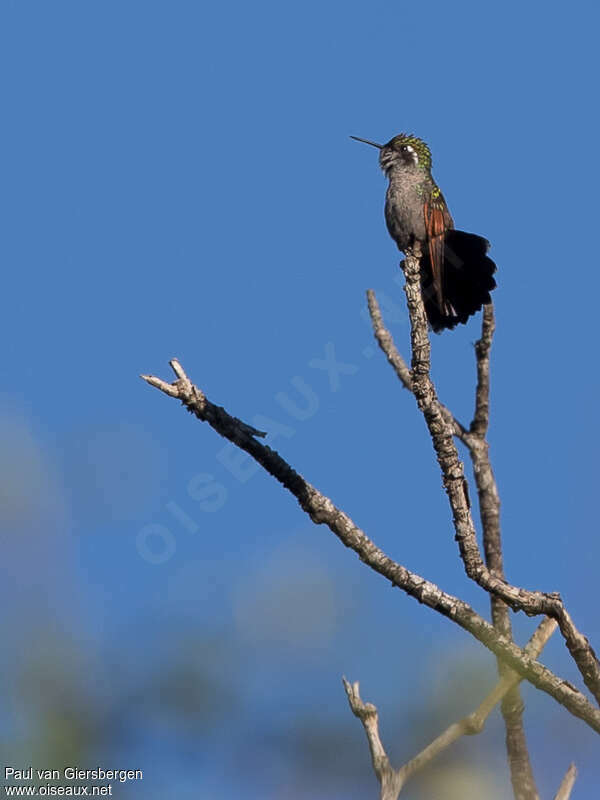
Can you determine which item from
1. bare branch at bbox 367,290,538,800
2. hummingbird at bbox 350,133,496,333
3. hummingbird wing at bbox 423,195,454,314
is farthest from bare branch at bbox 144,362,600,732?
hummingbird wing at bbox 423,195,454,314

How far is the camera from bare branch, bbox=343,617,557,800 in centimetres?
419

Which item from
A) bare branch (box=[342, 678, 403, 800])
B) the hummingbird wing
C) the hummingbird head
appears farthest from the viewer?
the hummingbird head

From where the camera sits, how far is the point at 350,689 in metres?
4.46

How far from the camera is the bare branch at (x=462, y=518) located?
507cm

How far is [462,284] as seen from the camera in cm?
1027

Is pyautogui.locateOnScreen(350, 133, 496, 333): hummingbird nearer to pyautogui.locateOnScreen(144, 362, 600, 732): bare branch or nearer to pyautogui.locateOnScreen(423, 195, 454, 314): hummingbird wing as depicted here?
pyautogui.locateOnScreen(423, 195, 454, 314): hummingbird wing

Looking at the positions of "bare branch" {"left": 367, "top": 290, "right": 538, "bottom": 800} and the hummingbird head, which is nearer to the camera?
"bare branch" {"left": 367, "top": 290, "right": 538, "bottom": 800}

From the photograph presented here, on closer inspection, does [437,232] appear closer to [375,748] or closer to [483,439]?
[483,439]

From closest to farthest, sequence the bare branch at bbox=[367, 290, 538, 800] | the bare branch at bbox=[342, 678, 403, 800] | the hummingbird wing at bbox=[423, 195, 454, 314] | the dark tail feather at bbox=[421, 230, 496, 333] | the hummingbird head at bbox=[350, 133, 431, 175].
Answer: the bare branch at bbox=[342, 678, 403, 800] → the bare branch at bbox=[367, 290, 538, 800] → the dark tail feather at bbox=[421, 230, 496, 333] → the hummingbird wing at bbox=[423, 195, 454, 314] → the hummingbird head at bbox=[350, 133, 431, 175]

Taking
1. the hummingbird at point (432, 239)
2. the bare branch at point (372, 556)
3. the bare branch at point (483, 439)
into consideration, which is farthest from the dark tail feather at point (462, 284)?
the bare branch at point (372, 556)

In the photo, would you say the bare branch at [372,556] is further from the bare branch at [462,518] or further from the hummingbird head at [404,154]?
the hummingbird head at [404,154]

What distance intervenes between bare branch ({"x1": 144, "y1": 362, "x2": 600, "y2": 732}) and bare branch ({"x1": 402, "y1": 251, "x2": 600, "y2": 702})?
200mm

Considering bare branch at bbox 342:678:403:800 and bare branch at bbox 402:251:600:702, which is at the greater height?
bare branch at bbox 402:251:600:702

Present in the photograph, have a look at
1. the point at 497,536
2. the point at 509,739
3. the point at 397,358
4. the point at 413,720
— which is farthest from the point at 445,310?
the point at 413,720
